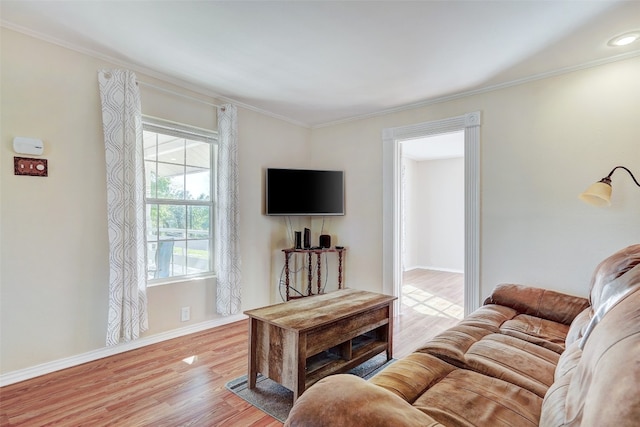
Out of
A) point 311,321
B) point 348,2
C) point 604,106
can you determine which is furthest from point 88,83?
point 604,106

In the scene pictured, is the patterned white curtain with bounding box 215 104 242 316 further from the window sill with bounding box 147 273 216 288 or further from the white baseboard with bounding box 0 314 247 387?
the white baseboard with bounding box 0 314 247 387

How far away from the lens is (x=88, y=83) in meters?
2.55

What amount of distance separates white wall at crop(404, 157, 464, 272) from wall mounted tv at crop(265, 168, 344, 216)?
313 centimetres

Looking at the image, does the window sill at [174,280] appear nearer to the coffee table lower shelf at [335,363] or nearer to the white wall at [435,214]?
the coffee table lower shelf at [335,363]

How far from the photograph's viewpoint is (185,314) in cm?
318

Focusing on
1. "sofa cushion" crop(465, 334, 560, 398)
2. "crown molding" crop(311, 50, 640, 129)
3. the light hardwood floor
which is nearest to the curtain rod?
"crown molding" crop(311, 50, 640, 129)

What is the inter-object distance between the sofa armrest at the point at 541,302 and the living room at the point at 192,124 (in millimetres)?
621

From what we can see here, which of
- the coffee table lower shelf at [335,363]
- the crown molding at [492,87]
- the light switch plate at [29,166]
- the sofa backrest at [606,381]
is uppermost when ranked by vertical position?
the crown molding at [492,87]

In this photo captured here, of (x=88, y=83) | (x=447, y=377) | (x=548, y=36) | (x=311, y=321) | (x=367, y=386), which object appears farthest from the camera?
(x=88, y=83)

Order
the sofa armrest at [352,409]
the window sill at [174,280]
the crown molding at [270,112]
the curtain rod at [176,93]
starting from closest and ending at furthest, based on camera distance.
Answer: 1. the sofa armrest at [352,409]
2. the crown molding at [270,112]
3. the curtain rod at [176,93]
4. the window sill at [174,280]

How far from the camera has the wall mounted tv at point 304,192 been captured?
3871mm

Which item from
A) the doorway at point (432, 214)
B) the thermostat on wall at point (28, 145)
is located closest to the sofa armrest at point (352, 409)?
the thermostat on wall at point (28, 145)

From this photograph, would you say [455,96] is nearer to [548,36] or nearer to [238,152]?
[548,36]

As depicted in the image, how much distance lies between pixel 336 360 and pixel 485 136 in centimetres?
255
